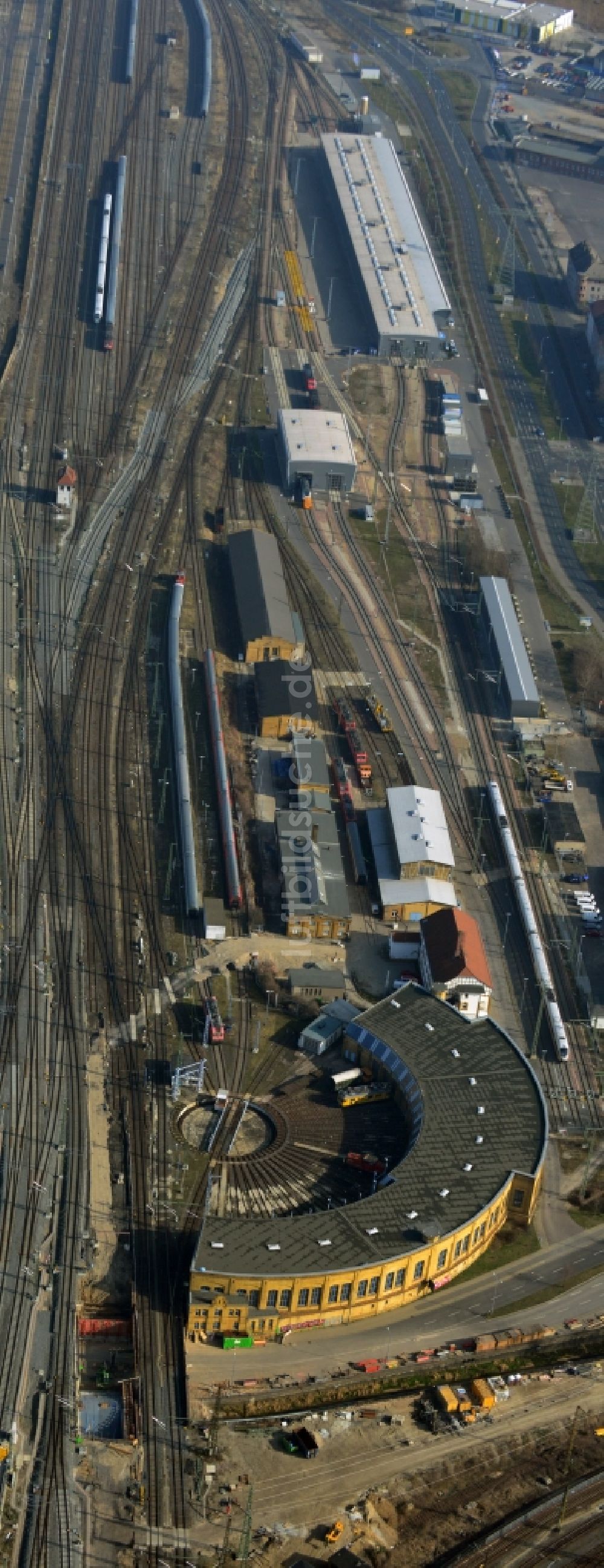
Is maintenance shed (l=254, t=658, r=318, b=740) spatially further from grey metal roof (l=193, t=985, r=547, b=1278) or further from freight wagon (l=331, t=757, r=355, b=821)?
grey metal roof (l=193, t=985, r=547, b=1278)

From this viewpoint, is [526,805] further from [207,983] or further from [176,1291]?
[176,1291]

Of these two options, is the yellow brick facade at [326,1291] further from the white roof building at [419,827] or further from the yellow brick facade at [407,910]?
the white roof building at [419,827]

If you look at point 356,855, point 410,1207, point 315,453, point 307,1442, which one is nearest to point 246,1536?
point 307,1442

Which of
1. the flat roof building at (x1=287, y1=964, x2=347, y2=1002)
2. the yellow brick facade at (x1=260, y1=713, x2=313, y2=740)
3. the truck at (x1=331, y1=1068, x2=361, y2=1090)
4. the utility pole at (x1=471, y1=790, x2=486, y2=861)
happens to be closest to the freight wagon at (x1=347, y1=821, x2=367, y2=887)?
the utility pole at (x1=471, y1=790, x2=486, y2=861)

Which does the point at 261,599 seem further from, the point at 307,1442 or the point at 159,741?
the point at 307,1442

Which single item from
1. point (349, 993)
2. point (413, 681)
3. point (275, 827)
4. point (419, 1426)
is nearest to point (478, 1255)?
point (419, 1426)

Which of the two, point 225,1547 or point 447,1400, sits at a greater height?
point 447,1400
